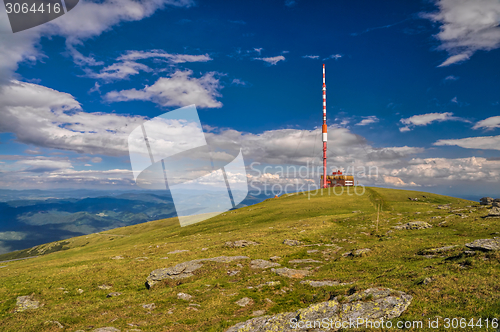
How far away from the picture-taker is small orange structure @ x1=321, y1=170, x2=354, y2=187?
139125mm

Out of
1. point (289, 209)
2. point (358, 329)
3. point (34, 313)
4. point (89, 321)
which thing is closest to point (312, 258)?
point (358, 329)

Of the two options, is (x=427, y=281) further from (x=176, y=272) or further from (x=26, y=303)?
(x=26, y=303)

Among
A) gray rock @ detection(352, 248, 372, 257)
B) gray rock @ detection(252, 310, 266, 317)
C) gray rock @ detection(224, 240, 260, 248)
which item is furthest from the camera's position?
gray rock @ detection(224, 240, 260, 248)

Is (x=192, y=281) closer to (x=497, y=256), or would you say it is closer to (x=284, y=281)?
(x=284, y=281)

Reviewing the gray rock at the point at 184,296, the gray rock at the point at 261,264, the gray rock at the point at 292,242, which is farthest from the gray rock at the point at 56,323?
the gray rock at the point at 292,242

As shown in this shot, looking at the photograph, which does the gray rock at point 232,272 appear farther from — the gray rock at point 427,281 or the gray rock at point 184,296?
the gray rock at point 427,281

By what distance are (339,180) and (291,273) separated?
122044 millimetres

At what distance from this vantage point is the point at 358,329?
40.9ft

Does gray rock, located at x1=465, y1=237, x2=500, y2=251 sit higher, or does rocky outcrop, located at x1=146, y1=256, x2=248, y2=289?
gray rock, located at x1=465, y1=237, x2=500, y2=251

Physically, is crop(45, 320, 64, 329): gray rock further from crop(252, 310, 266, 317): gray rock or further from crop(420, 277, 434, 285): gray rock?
crop(420, 277, 434, 285): gray rock

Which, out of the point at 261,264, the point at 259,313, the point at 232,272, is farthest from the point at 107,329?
the point at 261,264

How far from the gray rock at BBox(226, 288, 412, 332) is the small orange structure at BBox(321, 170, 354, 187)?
131m

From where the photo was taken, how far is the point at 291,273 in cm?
2875

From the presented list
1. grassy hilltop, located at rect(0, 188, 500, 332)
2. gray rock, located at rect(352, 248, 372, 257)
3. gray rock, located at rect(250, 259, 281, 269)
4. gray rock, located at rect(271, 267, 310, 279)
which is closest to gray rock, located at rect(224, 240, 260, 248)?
grassy hilltop, located at rect(0, 188, 500, 332)
